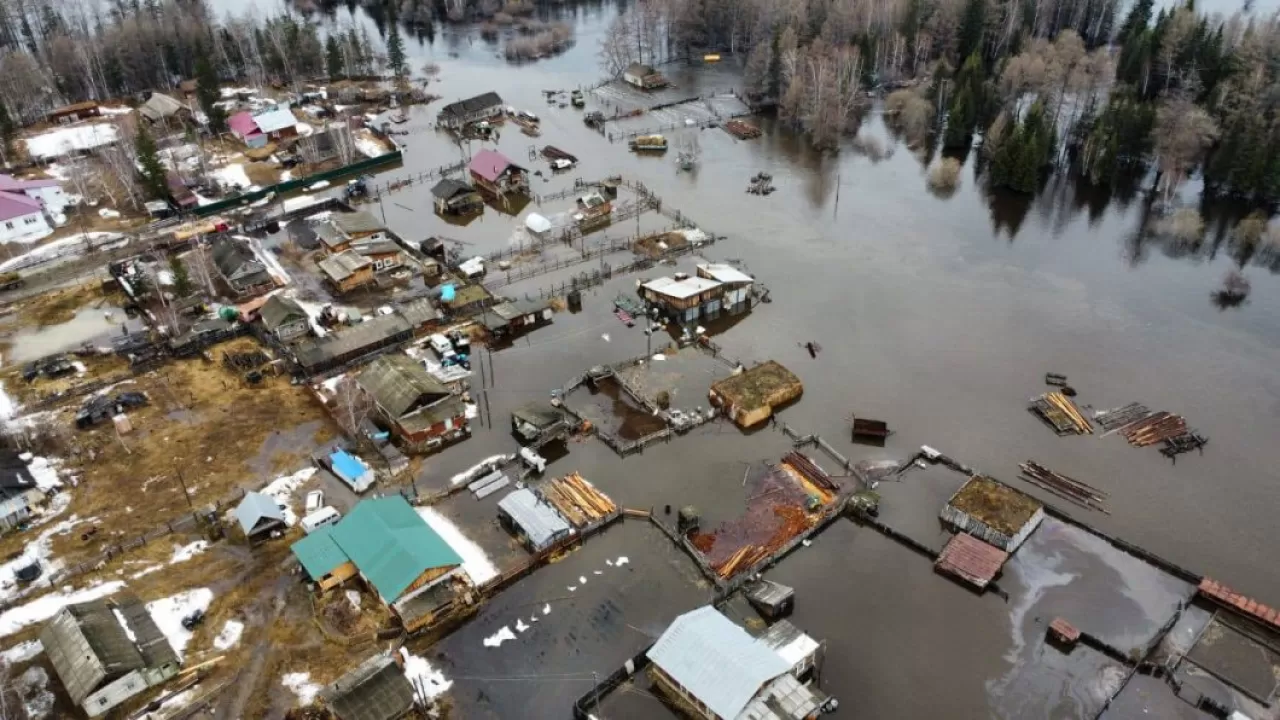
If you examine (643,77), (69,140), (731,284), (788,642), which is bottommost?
(788,642)

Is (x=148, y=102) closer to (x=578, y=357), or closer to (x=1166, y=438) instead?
(x=578, y=357)

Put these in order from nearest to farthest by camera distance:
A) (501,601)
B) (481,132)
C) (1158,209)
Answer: (501,601) → (1158,209) → (481,132)

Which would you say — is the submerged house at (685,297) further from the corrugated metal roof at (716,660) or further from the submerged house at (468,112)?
the submerged house at (468,112)

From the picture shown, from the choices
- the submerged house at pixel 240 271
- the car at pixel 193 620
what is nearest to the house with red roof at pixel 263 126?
the submerged house at pixel 240 271

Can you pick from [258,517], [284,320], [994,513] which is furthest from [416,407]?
[994,513]

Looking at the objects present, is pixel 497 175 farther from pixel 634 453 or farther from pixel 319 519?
pixel 319 519

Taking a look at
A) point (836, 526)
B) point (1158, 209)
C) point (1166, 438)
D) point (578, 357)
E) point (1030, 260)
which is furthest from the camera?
point (1158, 209)

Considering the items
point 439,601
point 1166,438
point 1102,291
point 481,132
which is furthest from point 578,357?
point 481,132
